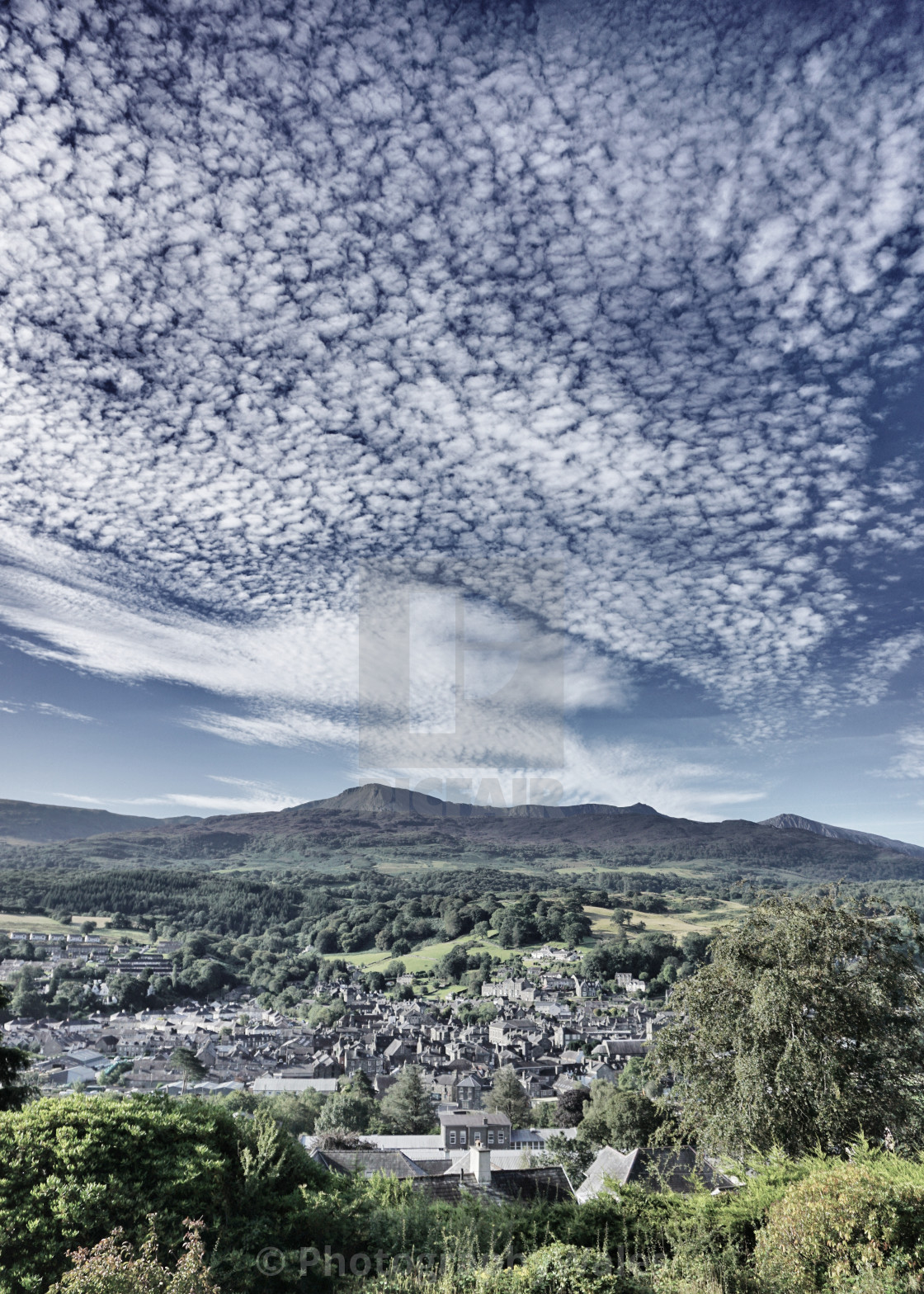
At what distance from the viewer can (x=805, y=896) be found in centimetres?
1016

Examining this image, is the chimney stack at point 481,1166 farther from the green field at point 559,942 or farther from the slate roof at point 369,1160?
the green field at point 559,942

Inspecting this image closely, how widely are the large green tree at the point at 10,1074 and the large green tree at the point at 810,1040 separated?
29.4ft

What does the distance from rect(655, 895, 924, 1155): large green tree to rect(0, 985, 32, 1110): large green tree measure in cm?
895

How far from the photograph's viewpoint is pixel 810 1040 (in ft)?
27.6

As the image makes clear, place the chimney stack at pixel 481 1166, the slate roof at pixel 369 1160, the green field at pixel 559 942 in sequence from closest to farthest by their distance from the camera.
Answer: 1. the chimney stack at pixel 481 1166
2. the slate roof at pixel 369 1160
3. the green field at pixel 559 942

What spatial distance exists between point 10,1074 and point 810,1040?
411 inches

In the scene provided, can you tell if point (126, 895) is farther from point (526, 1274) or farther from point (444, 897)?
point (526, 1274)

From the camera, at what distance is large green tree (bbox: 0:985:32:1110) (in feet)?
31.6

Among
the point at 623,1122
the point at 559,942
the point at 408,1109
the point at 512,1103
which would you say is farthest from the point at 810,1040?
the point at 559,942

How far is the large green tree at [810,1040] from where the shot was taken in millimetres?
8414

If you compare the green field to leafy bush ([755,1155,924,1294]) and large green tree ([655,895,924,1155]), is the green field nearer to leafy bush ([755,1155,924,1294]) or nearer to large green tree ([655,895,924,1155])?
large green tree ([655,895,924,1155])

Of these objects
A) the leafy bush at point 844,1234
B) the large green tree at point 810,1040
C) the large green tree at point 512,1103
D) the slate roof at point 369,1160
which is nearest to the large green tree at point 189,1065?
the large green tree at point 512,1103

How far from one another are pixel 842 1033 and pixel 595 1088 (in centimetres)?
2577

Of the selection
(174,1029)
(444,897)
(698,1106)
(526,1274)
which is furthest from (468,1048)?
(444,897)
